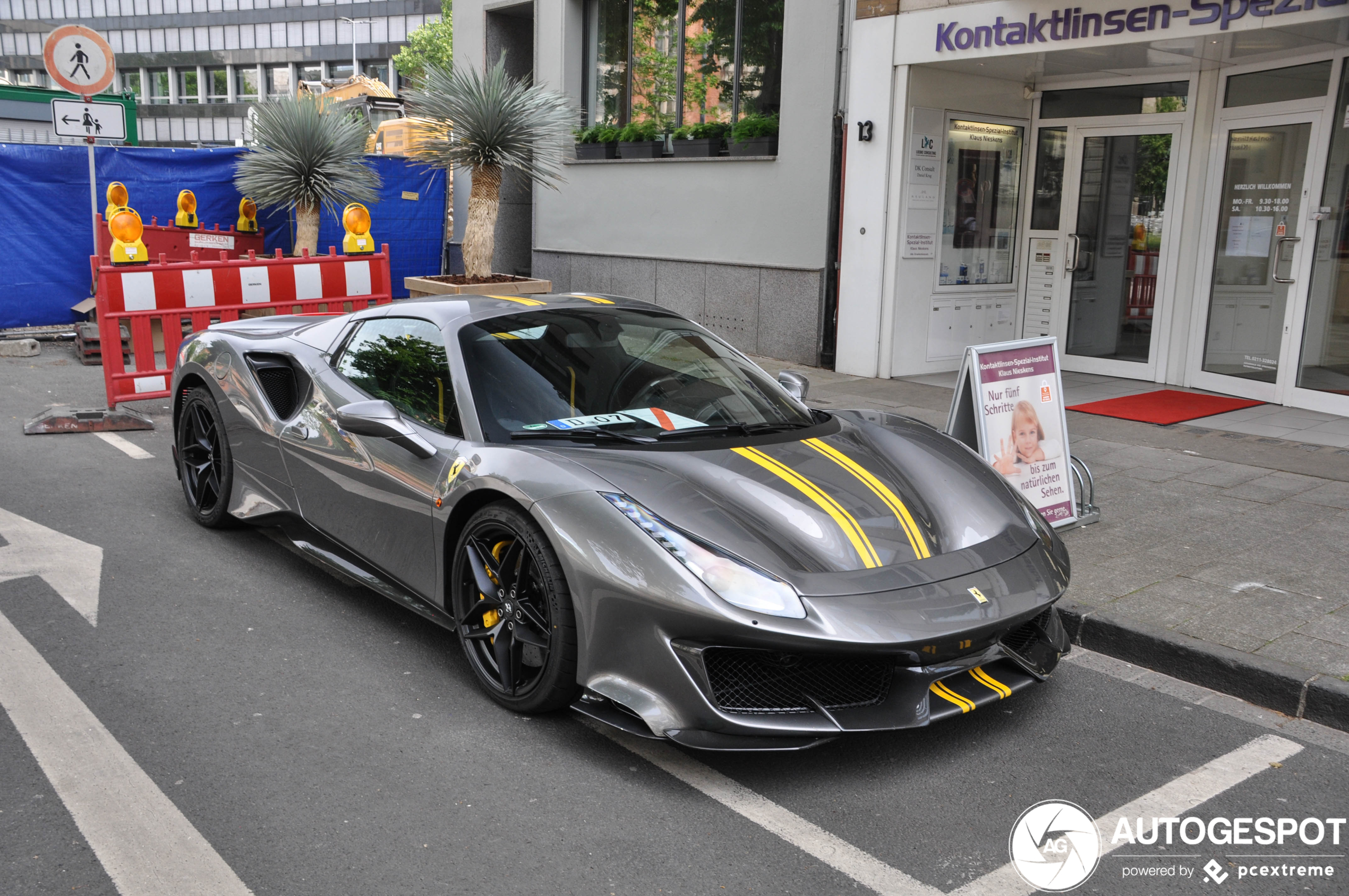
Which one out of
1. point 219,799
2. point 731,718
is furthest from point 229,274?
point 731,718

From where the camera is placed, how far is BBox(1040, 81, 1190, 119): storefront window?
978cm

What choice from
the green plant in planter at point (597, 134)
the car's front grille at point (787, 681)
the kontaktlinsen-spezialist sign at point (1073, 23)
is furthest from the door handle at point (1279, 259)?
the green plant in planter at point (597, 134)

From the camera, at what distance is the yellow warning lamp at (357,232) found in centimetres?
1123

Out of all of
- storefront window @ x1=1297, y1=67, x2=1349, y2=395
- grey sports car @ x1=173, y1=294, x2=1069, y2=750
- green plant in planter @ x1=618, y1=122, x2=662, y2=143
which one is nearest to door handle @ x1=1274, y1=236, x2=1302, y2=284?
storefront window @ x1=1297, y1=67, x2=1349, y2=395

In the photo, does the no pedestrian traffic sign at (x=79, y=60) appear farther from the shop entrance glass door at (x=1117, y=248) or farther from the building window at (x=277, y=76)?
the building window at (x=277, y=76)

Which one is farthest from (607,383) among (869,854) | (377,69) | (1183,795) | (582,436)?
(377,69)

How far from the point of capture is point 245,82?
77.2 m

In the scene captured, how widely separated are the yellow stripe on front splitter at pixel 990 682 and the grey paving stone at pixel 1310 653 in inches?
52.2

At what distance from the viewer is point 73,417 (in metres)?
7.98

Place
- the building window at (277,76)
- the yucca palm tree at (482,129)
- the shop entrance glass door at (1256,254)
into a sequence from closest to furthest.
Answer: the shop entrance glass door at (1256,254) < the yucca palm tree at (482,129) < the building window at (277,76)

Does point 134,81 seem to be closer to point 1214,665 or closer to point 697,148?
point 697,148

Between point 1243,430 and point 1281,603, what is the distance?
13.0 feet

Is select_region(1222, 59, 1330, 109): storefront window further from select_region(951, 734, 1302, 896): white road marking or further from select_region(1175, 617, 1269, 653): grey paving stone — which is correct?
select_region(951, 734, 1302, 896): white road marking

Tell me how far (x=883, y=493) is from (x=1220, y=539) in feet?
9.04
